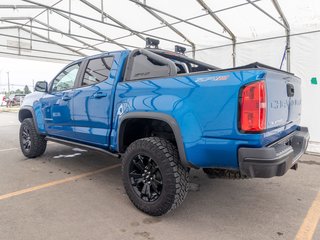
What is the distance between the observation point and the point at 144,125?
3.24 meters

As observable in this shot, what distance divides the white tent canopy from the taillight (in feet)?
18.4

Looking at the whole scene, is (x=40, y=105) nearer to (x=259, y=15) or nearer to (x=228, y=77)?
(x=228, y=77)

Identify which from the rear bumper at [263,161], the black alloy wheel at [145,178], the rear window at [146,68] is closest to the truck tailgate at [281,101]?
the rear bumper at [263,161]

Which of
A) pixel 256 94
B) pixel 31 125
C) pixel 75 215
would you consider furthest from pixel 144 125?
pixel 31 125

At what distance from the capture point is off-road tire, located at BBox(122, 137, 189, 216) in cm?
258

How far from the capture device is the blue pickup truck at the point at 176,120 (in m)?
2.17

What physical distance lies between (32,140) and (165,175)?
11.2 ft

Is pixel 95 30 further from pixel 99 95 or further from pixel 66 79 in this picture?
pixel 99 95

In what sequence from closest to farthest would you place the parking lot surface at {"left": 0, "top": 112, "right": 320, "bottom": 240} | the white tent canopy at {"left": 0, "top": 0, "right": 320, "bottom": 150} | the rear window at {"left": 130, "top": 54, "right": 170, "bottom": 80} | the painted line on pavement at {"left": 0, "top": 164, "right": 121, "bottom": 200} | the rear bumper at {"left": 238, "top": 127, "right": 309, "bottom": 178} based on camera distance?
the rear bumper at {"left": 238, "top": 127, "right": 309, "bottom": 178}, the parking lot surface at {"left": 0, "top": 112, "right": 320, "bottom": 240}, the rear window at {"left": 130, "top": 54, "right": 170, "bottom": 80}, the painted line on pavement at {"left": 0, "top": 164, "right": 121, "bottom": 200}, the white tent canopy at {"left": 0, "top": 0, "right": 320, "bottom": 150}

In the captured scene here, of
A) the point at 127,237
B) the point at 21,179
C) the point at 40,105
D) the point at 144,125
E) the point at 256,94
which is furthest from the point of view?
the point at 40,105

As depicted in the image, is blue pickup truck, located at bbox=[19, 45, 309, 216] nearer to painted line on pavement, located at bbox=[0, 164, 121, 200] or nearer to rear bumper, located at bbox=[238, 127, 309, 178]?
rear bumper, located at bbox=[238, 127, 309, 178]

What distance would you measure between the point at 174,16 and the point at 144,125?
647cm

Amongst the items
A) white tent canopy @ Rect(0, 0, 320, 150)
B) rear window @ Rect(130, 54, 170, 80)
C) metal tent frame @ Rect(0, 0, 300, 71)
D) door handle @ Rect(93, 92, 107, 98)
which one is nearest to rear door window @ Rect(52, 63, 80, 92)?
door handle @ Rect(93, 92, 107, 98)

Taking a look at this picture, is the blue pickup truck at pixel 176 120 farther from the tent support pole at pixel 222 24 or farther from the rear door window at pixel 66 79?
the tent support pole at pixel 222 24
